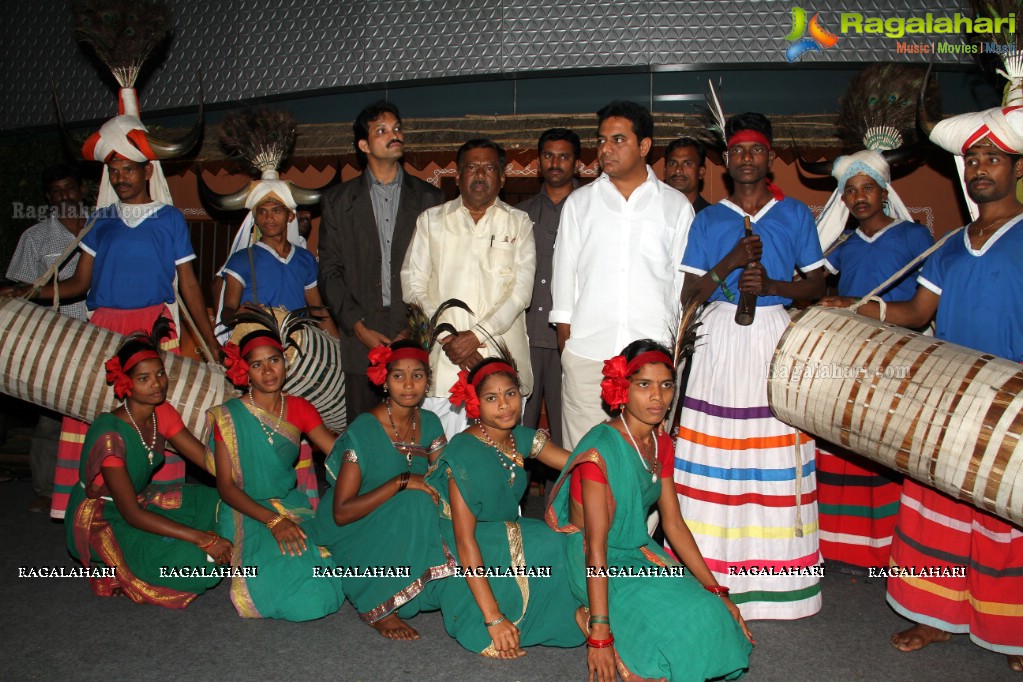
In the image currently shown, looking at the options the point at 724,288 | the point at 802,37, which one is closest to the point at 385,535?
the point at 724,288

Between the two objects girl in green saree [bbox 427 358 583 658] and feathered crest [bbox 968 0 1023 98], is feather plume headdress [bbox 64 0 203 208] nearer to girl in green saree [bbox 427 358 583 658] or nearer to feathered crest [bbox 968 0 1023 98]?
girl in green saree [bbox 427 358 583 658]

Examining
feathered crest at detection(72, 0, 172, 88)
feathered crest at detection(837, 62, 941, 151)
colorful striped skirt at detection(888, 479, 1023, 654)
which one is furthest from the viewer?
feathered crest at detection(72, 0, 172, 88)

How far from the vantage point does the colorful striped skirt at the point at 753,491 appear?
12.9 ft

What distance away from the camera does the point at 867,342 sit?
3.61 m

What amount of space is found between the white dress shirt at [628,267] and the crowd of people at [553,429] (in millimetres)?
11

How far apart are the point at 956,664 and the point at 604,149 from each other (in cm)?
261

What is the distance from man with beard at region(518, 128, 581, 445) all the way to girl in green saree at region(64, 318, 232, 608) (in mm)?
1839

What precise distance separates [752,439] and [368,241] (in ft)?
7.37

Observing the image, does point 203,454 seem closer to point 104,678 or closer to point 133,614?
point 133,614

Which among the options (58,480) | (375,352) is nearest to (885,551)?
(375,352)

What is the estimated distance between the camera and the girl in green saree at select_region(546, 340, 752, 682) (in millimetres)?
3119

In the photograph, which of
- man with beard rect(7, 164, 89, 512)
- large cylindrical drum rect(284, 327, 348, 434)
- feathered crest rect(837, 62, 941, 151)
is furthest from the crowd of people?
man with beard rect(7, 164, 89, 512)

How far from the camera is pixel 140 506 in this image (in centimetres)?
423

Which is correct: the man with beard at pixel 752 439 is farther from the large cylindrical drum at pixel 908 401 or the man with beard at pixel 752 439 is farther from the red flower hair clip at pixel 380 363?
the red flower hair clip at pixel 380 363
